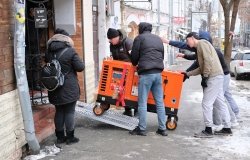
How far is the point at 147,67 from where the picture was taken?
22.2ft

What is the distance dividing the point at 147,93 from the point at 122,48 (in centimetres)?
120

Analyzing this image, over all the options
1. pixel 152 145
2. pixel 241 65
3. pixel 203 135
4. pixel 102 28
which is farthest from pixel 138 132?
pixel 241 65

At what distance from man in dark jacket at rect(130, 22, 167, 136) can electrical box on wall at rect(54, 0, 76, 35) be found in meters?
1.96

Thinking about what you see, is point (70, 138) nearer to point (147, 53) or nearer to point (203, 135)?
point (147, 53)

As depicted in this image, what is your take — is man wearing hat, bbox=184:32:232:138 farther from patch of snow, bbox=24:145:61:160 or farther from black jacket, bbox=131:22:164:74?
patch of snow, bbox=24:145:61:160

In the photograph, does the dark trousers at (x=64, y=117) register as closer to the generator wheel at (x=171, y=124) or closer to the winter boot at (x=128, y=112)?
the winter boot at (x=128, y=112)

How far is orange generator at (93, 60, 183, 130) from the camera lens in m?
7.20

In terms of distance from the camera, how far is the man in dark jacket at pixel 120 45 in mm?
7596

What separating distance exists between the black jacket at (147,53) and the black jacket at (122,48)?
0.83 meters

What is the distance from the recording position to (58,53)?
6129mm

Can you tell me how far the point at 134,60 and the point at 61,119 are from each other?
1.51 metres

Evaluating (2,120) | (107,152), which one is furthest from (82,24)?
(2,120)

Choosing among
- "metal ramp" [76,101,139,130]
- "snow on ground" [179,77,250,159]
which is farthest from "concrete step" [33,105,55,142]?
"snow on ground" [179,77,250,159]

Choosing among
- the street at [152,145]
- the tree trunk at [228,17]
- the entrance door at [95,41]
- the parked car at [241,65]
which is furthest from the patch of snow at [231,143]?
the parked car at [241,65]
